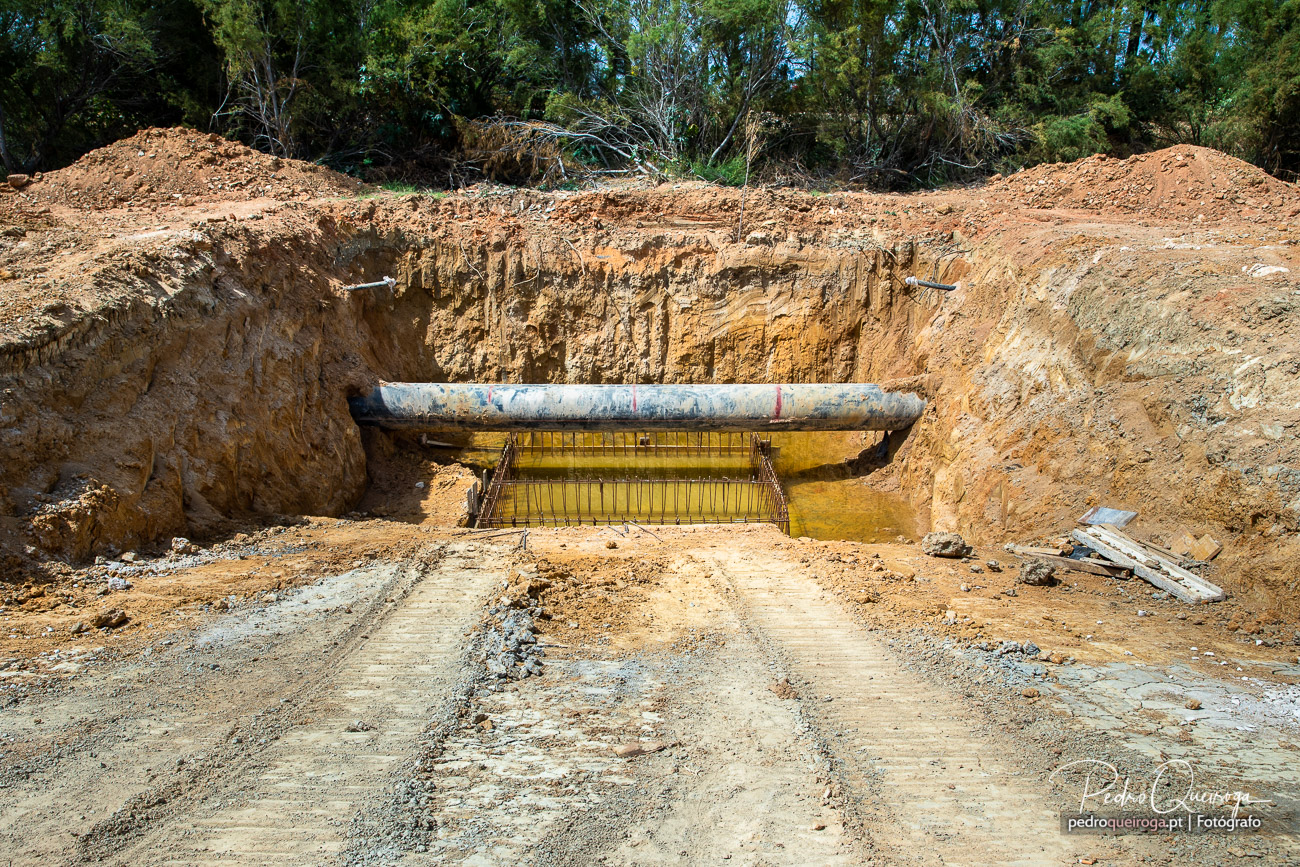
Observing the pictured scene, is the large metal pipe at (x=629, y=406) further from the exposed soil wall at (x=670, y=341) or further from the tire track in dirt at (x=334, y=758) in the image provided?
the tire track in dirt at (x=334, y=758)

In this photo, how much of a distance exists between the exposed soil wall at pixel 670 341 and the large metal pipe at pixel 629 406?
630 mm

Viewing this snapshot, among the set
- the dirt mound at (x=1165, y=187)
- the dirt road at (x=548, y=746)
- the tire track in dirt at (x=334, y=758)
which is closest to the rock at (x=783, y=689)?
the dirt road at (x=548, y=746)

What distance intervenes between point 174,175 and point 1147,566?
48.5ft

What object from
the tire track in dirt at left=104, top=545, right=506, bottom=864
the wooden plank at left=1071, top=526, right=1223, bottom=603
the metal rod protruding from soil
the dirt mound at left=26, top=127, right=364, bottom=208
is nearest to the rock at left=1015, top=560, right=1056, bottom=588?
the wooden plank at left=1071, top=526, right=1223, bottom=603

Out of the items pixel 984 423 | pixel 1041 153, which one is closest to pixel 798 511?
pixel 984 423

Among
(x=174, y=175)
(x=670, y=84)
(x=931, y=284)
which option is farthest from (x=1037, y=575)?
(x=174, y=175)

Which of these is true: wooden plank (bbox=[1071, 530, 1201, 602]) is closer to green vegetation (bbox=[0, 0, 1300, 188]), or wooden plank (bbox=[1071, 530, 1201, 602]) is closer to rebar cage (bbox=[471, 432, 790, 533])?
rebar cage (bbox=[471, 432, 790, 533])

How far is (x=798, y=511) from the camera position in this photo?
1080cm

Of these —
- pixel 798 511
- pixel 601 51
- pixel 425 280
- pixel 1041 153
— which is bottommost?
pixel 798 511

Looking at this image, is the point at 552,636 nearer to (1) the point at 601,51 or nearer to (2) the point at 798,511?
(2) the point at 798,511

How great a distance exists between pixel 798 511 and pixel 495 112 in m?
11.6

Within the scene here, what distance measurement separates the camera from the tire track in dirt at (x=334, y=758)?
3.25 metres

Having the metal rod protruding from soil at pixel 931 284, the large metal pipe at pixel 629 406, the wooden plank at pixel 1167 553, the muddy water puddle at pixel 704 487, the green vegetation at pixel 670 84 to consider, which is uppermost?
the green vegetation at pixel 670 84

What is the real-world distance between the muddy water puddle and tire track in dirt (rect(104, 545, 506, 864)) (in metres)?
4.90
